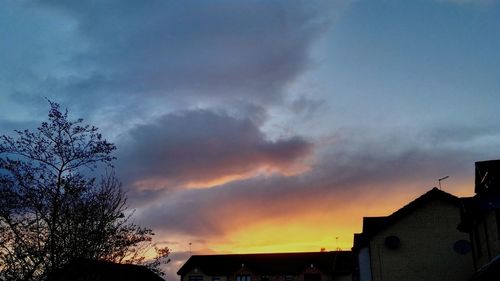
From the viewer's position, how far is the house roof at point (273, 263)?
6206 centimetres

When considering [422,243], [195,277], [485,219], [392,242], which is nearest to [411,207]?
[422,243]

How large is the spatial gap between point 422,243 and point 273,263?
34.3 meters

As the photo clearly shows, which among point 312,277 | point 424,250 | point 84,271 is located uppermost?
point 424,250

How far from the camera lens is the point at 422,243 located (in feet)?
111

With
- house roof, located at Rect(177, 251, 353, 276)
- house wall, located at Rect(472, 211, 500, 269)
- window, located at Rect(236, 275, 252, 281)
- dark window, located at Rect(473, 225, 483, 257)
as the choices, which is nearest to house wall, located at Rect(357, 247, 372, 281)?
dark window, located at Rect(473, 225, 483, 257)

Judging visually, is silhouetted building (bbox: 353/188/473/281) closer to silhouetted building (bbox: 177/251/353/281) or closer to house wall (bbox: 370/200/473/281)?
house wall (bbox: 370/200/473/281)

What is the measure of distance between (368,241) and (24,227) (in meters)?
24.6

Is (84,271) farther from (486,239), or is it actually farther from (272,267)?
(272,267)

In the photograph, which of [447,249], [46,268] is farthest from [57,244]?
[447,249]

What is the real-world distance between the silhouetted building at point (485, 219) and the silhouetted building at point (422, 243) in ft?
28.5

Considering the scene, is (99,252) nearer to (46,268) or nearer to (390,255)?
(46,268)

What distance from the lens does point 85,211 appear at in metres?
→ 18.6

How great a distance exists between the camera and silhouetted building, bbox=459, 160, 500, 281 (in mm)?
19672

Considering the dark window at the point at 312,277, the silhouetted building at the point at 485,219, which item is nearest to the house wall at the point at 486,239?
the silhouetted building at the point at 485,219
